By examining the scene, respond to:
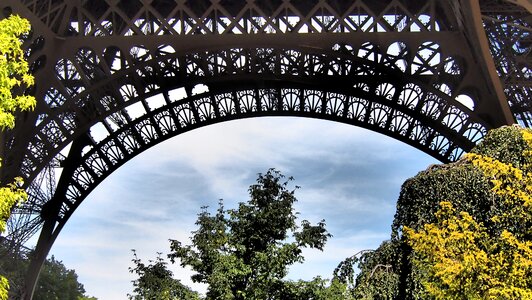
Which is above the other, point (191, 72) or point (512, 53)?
point (191, 72)

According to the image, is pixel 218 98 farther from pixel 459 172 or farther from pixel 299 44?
pixel 459 172

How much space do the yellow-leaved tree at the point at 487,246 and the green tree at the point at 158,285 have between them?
24.4ft

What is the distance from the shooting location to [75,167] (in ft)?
91.4

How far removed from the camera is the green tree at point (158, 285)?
15798 millimetres

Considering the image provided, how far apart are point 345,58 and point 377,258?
13.2 meters

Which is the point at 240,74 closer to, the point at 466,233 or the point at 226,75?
the point at 226,75

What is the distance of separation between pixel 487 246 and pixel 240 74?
17230 mm

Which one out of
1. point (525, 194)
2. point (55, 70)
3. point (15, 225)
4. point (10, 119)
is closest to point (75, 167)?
point (15, 225)

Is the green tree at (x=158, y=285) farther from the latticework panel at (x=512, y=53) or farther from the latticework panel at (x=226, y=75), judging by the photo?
the latticework panel at (x=512, y=53)

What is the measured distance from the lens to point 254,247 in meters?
15.6

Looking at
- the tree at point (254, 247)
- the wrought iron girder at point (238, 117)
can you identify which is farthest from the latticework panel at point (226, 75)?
the tree at point (254, 247)

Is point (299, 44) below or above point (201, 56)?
below

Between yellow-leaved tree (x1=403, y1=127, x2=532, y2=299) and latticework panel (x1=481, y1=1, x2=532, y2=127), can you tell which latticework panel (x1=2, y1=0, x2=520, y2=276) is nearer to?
latticework panel (x1=481, y1=1, x2=532, y2=127)

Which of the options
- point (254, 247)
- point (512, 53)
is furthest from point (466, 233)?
point (512, 53)
